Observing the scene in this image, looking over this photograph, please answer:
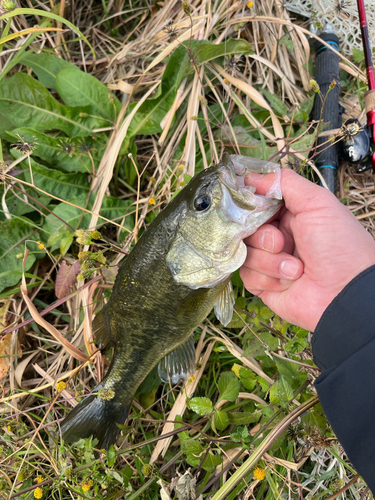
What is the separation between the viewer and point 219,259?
1.89m

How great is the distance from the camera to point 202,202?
1.84 meters

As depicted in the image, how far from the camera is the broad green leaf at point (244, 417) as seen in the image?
81.3 inches

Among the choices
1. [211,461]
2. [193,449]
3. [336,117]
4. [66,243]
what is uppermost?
[336,117]

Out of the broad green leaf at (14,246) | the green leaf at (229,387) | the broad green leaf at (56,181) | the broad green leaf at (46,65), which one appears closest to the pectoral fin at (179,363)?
the green leaf at (229,387)

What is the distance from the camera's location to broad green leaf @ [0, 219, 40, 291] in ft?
9.27

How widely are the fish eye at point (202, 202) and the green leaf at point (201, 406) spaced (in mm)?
1077

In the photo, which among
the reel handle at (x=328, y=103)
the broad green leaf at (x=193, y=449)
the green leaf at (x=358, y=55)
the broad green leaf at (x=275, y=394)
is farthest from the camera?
the green leaf at (x=358, y=55)

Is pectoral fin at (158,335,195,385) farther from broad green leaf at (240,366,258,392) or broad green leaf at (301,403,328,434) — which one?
A: broad green leaf at (301,403,328,434)

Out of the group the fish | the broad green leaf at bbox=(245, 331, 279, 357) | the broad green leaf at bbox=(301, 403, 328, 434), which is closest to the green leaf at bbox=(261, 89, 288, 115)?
the fish

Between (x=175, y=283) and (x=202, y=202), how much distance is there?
498 mm

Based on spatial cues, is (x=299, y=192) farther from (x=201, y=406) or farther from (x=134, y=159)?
(x=134, y=159)

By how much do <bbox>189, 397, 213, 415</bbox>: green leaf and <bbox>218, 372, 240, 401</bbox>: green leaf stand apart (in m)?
0.21

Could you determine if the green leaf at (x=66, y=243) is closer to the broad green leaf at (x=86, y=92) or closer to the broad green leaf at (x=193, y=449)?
the broad green leaf at (x=86, y=92)

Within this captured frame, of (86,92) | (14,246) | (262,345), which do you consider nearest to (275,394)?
(262,345)
